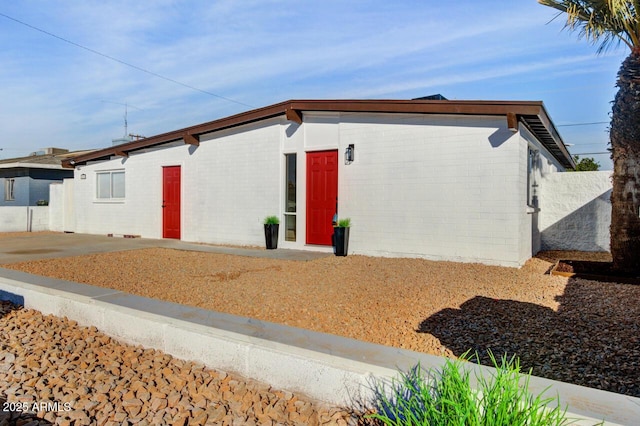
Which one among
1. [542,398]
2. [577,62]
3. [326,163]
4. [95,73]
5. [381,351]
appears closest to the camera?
[542,398]

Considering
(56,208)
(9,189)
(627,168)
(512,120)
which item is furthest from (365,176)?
(9,189)

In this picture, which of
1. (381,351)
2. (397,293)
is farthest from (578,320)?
(381,351)

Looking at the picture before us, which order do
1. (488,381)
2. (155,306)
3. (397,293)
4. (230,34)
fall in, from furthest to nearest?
1. (230,34)
2. (397,293)
3. (155,306)
4. (488,381)

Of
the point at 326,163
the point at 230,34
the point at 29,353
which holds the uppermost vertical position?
the point at 230,34

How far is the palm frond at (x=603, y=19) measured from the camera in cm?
666

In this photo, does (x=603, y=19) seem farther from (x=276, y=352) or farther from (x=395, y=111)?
(x=276, y=352)

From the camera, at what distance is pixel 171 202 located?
43.5ft

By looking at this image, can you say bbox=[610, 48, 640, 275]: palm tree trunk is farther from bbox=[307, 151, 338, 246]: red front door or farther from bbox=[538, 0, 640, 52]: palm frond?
bbox=[307, 151, 338, 246]: red front door

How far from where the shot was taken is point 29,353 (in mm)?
3627

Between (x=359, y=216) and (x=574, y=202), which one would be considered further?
(x=574, y=202)

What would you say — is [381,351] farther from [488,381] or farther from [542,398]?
[542,398]

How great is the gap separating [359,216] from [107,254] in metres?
5.78

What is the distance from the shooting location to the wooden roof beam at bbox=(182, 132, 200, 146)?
12.4 metres

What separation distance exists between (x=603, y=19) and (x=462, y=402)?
7.91m
